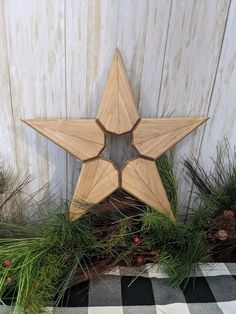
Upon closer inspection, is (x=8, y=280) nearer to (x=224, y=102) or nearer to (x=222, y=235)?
(x=222, y=235)

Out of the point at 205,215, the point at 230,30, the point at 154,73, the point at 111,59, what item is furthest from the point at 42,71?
the point at 205,215

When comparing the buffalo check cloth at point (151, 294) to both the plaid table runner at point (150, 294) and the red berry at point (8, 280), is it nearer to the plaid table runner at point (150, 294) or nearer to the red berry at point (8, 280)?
the plaid table runner at point (150, 294)

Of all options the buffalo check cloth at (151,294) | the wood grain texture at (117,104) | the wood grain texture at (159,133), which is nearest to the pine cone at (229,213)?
the buffalo check cloth at (151,294)

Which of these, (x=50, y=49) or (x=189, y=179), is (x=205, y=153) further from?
(x=50, y=49)

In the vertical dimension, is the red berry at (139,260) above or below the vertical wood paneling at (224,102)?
below

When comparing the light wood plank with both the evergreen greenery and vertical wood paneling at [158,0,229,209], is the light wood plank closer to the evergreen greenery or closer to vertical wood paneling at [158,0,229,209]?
vertical wood paneling at [158,0,229,209]

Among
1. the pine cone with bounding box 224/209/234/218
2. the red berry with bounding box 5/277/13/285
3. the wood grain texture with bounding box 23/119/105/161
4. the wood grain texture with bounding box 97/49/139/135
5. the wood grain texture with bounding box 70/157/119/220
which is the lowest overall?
the red berry with bounding box 5/277/13/285

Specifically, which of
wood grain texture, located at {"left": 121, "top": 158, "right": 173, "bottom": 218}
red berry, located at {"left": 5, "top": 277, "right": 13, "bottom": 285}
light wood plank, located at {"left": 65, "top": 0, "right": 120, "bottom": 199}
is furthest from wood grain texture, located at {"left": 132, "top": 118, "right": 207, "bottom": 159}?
red berry, located at {"left": 5, "top": 277, "right": 13, "bottom": 285}

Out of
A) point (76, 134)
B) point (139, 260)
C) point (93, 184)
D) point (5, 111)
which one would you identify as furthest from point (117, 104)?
point (139, 260)
